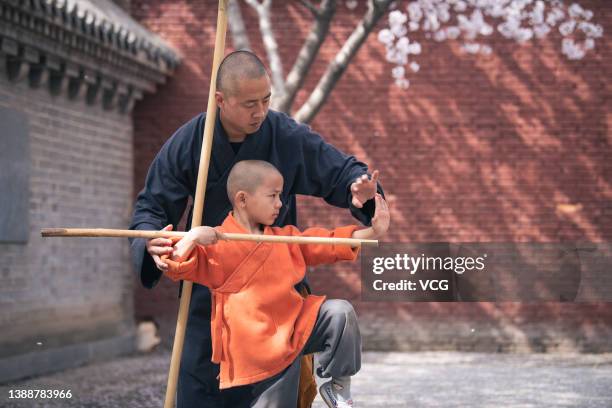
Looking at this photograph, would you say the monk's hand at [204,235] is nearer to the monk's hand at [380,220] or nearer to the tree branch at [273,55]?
the monk's hand at [380,220]

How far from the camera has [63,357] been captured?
10477 millimetres

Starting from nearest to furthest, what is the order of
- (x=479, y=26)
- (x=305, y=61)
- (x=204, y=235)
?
(x=204, y=235), (x=305, y=61), (x=479, y=26)

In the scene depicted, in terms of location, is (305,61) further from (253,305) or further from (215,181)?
(253,305)

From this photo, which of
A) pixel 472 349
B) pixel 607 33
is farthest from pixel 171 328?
pixel 607 33

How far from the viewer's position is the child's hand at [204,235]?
3.64 meters

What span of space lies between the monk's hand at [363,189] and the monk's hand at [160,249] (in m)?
0.67

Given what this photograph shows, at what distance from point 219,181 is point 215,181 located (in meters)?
0.02

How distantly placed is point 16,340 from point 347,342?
642 cm

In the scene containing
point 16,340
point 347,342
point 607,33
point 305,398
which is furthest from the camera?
point 607,33

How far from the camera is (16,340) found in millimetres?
9625

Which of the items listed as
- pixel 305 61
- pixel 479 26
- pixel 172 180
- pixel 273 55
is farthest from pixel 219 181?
pixel 479 26

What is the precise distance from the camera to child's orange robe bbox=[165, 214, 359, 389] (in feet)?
12.3

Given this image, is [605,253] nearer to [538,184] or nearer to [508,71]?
[538,184]

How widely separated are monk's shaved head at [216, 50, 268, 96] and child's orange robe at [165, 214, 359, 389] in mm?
489
